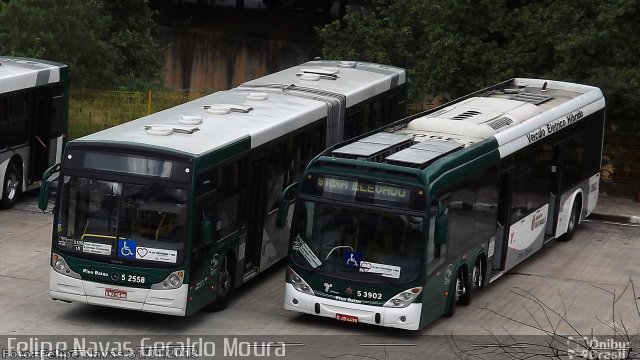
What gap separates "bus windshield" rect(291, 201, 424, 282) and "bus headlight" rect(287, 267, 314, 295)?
0.65 feet

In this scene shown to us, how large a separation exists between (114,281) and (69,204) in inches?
44.3

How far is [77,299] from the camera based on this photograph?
17.8 m

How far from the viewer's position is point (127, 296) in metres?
17.6

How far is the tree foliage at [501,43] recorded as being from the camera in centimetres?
2817

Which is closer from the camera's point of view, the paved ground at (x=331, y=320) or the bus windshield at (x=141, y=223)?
the bus windshield at (x=141, y=223)

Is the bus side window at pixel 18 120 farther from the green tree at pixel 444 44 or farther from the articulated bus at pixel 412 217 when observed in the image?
the green tree at pixel 444 44

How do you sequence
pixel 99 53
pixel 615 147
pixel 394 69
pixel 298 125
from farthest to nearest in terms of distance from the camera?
pixel 99 53
pixel 615 147
pixel 394 69
pixel 298 125

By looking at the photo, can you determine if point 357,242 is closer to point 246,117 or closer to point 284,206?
point 284,206

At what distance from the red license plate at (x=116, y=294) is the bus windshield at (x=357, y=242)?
2.30 metres

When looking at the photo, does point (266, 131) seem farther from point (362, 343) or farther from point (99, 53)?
point (99, 53)

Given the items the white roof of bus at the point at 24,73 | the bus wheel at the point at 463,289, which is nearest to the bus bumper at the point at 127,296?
the bus wheel at the point at 463,289

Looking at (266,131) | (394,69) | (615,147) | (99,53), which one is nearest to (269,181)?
(266,131)

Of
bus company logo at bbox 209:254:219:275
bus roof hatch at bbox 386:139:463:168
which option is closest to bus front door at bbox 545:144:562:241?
bus roof hatch at bbox 386:139:463:168

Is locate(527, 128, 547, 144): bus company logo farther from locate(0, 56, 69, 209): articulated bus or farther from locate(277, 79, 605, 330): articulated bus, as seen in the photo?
locate(0, 56, 69, 209): articulated bus
